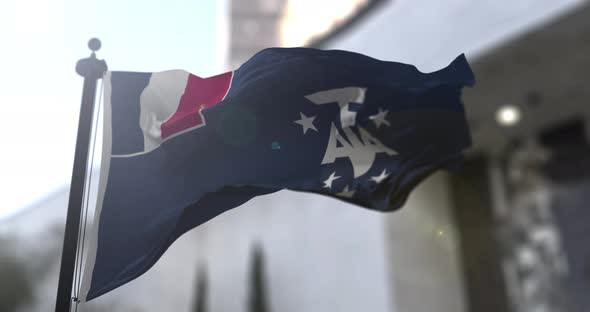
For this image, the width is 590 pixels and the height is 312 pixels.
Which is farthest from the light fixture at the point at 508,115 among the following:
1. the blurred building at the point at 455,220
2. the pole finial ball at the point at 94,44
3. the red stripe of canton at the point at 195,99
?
the pole finial ball at the point at 94,44

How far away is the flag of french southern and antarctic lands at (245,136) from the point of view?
3.64 m

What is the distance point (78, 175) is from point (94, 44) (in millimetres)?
785

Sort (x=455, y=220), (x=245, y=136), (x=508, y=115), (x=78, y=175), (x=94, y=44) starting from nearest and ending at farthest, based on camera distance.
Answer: (x=78, y=175) → (x=94, y=44) → (x=245, y=136) → (x=508, y=115) → (x=455, y=220)

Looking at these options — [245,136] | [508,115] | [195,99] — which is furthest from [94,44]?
[508,115]

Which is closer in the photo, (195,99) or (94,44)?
(94,44)

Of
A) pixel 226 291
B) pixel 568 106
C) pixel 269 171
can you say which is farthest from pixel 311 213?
pixel 269 171

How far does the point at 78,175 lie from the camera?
11.3 feet

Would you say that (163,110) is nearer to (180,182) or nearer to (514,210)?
(180,182)

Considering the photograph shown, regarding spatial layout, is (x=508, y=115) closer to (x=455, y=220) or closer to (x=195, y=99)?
(x=455, y=220)

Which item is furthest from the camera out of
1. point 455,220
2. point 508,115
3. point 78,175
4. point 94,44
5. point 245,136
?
point 455,220

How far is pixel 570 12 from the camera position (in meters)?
9.02

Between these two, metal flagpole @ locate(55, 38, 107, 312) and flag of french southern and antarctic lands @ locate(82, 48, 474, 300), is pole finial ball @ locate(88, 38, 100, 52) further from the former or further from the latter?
flag of french southern and antarctic lands @ locate(82, 48, 474, 300)

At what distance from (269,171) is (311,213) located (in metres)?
9.40

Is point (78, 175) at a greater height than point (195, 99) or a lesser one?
lesser
